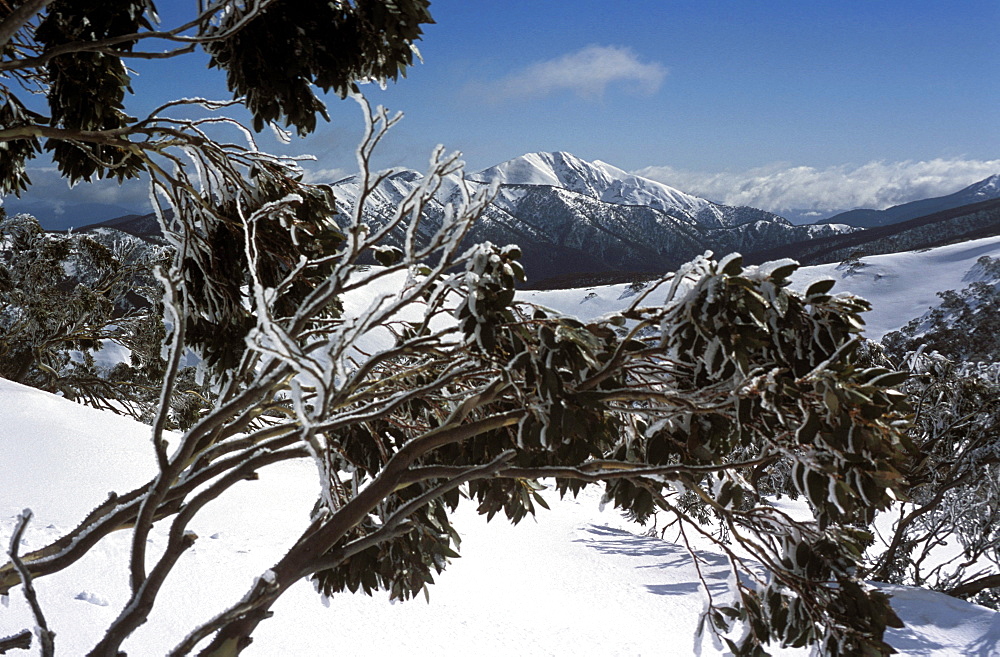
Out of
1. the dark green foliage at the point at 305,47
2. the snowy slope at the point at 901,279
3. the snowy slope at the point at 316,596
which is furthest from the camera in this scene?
the snowy slope at the point at 901,279

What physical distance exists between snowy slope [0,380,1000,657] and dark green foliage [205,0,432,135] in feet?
9.58

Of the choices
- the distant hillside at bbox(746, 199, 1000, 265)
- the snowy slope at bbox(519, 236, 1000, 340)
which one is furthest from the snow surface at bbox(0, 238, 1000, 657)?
the distant hillside at bbox(746, 199, 1000, 265)

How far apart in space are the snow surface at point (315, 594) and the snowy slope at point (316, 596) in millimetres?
15

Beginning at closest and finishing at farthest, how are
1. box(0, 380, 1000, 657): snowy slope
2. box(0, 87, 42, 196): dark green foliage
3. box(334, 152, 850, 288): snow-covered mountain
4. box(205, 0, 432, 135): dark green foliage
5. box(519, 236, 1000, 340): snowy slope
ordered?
box(205, 0, 432, 135): dark green foliage
box(0, 87, 42, 196): dark green foliage
box(0, 380, 1000, 657): snowy slope
box(519, 236, 1000, 340): snowy slope
box(334, 152, 850, 288): snow-covered mountain

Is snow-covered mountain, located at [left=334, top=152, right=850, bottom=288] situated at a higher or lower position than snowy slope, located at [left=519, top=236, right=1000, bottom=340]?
higher

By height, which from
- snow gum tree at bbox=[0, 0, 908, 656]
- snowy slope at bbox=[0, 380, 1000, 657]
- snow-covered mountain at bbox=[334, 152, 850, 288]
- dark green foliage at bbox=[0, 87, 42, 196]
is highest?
snow-covered mountain at bbox=[334, 152, 850, 288]

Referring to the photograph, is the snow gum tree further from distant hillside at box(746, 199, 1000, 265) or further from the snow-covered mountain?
the snow-covered mountain

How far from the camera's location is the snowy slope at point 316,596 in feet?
13.9

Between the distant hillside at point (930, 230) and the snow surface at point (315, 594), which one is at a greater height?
the distant hillside at point (930, 230)

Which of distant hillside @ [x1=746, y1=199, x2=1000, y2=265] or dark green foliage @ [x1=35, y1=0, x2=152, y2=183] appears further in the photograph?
distant hillside @ [x1=746, y1=199, x2=1000, y2=265]

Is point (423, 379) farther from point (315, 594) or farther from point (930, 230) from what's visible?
point (930, 230)

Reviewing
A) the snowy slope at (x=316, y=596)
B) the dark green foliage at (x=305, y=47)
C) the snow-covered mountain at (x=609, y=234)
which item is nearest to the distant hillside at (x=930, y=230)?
the snow-covered mountain at (x=609, y=234)

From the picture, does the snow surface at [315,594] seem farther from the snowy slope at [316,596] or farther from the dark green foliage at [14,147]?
the dark green foliage at [14,147]

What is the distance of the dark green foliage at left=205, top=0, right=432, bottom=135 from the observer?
3037 millimetres
